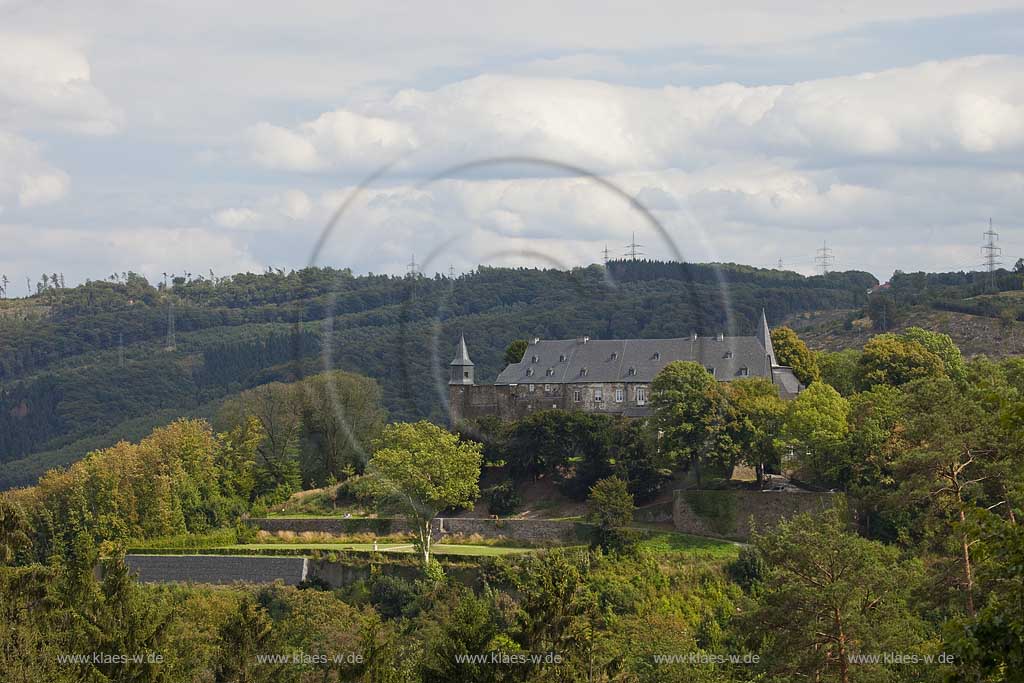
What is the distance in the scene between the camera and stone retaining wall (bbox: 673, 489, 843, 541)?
5069 cm

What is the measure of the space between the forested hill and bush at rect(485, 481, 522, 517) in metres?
14.9

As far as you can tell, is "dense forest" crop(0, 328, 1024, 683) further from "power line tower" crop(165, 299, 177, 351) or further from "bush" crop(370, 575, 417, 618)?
"power line tower" crop(165, 299, 177, 351)

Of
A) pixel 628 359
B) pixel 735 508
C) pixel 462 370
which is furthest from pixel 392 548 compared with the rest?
pixel 628 359

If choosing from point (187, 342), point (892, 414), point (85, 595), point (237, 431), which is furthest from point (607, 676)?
point (187, 342)

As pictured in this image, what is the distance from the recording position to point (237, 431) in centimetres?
6812

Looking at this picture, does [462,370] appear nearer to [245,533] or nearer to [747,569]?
[245,533]

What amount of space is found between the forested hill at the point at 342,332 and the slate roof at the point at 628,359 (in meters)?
5.40

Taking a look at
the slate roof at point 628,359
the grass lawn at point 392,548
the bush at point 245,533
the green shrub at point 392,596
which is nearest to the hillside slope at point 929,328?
the slate roof at point 628,359

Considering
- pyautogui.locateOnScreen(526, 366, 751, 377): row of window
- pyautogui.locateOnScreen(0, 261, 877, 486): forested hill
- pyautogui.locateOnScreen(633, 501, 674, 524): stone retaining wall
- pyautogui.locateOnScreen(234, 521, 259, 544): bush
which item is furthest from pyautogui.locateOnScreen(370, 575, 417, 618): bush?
pyautogui.locateOnScreen(0, 261, 877, 486): forested hill

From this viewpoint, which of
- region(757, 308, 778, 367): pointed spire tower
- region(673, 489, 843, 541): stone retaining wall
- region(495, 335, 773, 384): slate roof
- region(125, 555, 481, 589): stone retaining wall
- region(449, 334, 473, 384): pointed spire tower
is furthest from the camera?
region(449, 334, 473, 384): pointed spire tower

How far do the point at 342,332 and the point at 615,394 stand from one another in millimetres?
67577

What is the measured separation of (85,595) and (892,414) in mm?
28190

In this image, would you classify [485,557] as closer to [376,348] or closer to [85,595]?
[85,595]

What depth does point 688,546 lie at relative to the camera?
50500mm
